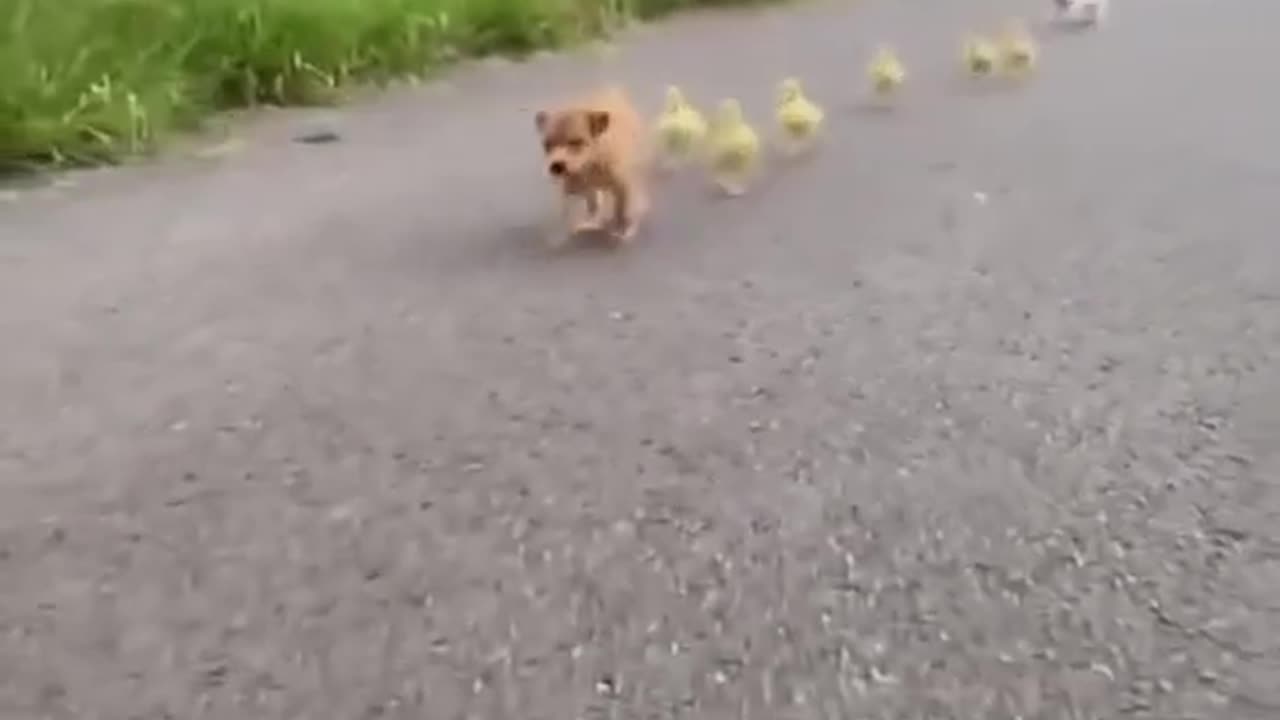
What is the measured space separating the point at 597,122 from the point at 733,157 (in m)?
0.18

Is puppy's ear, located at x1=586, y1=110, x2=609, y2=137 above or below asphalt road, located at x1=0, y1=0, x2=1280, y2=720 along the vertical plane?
above

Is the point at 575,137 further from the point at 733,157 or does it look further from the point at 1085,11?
the point at 1085,11

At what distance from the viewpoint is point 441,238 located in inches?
43.6

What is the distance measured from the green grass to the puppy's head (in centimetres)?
48

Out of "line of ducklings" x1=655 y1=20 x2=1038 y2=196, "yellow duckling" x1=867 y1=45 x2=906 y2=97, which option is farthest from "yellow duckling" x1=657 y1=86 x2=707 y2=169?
"yellow duckling" x1=867 y1=45 x2=906 y2=97

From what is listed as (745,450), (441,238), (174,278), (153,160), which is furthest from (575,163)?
(153,160)

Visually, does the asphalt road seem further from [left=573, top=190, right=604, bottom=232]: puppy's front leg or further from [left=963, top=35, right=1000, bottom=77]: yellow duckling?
[left=963, top=35, right=1000, bottom=77]: yellow duckling

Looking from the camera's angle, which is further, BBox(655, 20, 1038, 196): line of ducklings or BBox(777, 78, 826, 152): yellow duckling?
BBox(777, 78, 826, 152): yellow duckling

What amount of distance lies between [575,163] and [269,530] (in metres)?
0.44

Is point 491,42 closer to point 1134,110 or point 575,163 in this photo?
point 1134,110

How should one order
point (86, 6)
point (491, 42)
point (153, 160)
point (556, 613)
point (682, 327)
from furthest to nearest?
point (491, 42) < point (86, 6) < point (153, 160) < point (682, 327) < point (556, 613)

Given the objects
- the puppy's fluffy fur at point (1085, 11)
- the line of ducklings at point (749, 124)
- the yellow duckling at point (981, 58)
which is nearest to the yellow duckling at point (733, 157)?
the line of ducklings at point (749, 124)

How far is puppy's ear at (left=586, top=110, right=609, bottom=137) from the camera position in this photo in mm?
1048

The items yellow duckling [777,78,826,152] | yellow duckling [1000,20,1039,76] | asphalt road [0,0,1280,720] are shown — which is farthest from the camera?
yellow duckling [1000,20,1039,76]
